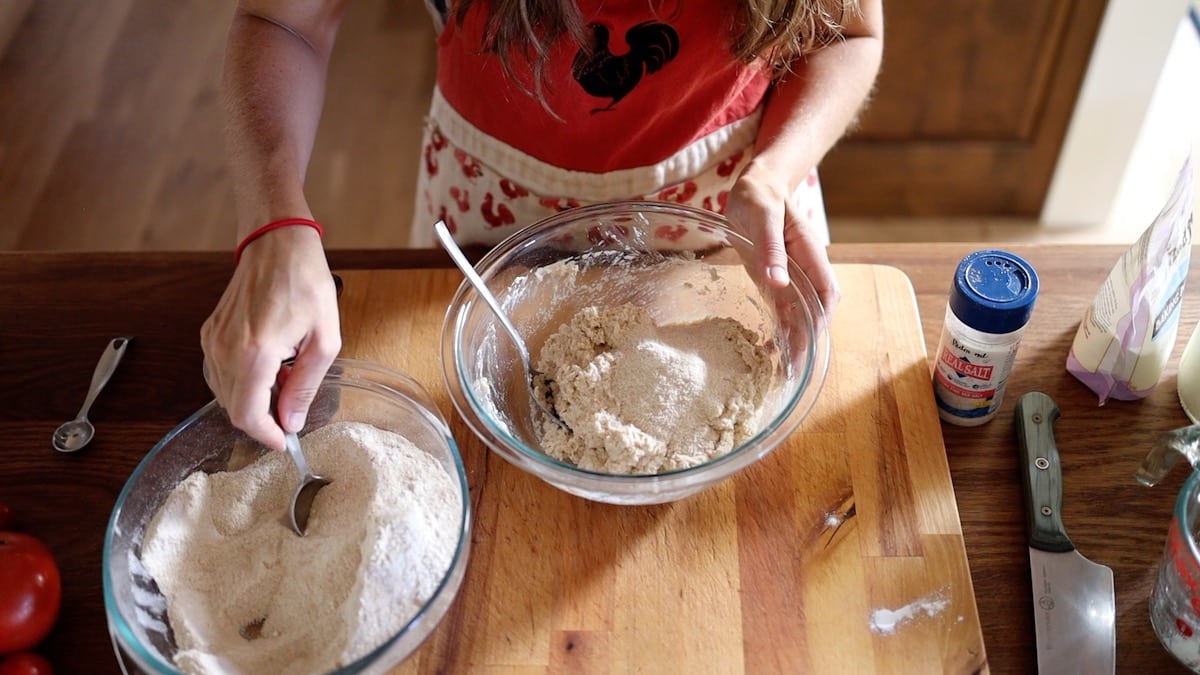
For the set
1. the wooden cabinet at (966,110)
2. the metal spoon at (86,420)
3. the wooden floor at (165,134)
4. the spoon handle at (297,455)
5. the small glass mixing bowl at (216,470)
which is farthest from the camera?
the wooden floor at (165,134)

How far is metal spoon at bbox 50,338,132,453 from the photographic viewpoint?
94 centimetres

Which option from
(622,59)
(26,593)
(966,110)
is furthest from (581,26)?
(966,110)

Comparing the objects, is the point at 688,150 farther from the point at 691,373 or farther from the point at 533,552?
the point at 533,552

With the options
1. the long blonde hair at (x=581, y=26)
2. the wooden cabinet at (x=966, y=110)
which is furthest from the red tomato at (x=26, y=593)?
the wooden cabinet at (x=966, y=110)

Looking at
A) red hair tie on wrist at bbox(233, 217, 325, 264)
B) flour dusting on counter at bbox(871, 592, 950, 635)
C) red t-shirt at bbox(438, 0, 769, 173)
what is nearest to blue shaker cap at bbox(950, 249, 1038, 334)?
flour dusting on counter at bbox(871, 592, 950, 635)

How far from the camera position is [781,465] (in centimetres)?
89

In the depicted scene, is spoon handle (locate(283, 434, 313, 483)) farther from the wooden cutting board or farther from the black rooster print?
the black rooster print

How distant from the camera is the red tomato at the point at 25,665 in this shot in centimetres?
77

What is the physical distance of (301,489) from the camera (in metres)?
0.84

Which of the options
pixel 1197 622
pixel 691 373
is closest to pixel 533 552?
pixel 691 373

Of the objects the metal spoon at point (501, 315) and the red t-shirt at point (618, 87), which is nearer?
the metal spoon at point (501, 315)

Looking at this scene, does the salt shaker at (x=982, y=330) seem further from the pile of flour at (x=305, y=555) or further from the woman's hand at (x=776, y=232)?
the pile of flour at (x=305, y=555)

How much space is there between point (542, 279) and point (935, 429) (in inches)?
16.3

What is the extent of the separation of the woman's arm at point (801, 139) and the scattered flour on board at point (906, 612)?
0.89ft
